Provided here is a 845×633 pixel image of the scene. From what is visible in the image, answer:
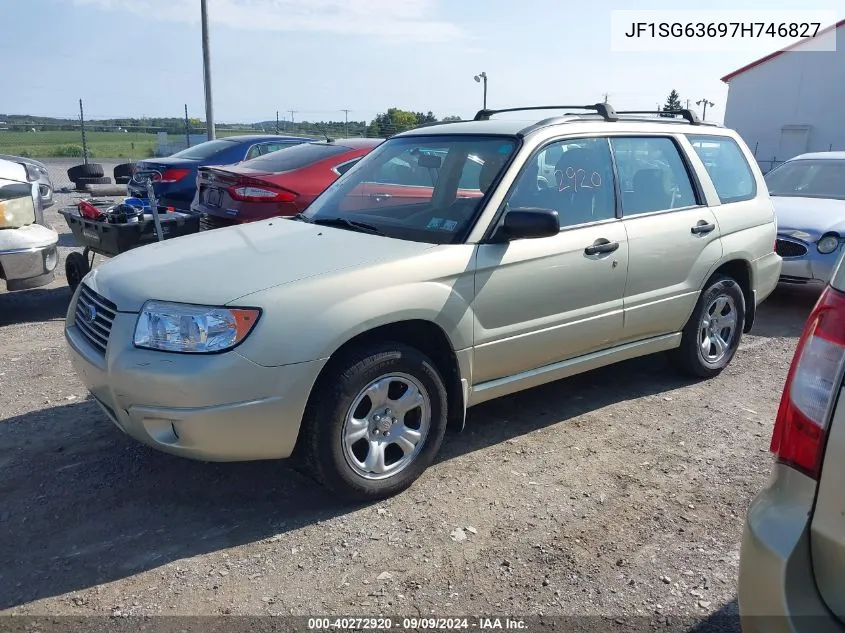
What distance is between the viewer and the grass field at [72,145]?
1183 inches

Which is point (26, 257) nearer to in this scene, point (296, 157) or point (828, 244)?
point (296, 157)

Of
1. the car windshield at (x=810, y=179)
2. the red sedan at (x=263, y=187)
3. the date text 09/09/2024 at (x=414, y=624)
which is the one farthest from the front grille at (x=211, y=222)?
the car windshield at (x=810, y=179)

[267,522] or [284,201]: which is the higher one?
[284,201]

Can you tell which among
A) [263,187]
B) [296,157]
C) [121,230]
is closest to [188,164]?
[296,157]

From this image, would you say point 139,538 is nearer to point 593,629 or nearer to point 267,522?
point 267,522

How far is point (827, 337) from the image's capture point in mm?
1831

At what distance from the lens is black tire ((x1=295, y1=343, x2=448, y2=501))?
10.8 ft

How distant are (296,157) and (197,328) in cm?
497

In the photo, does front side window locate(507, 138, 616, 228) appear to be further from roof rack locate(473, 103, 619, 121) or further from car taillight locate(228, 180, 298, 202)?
car taillight locate(228, 180, 298, 202)

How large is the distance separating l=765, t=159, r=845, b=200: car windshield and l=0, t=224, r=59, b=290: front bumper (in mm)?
7998

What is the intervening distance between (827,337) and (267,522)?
2.52m

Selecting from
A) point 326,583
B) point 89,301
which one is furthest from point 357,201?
point 326,583

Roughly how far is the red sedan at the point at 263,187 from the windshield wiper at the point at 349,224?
229 centimetres

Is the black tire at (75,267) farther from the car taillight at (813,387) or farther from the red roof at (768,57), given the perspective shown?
the red roof at (768,57)
